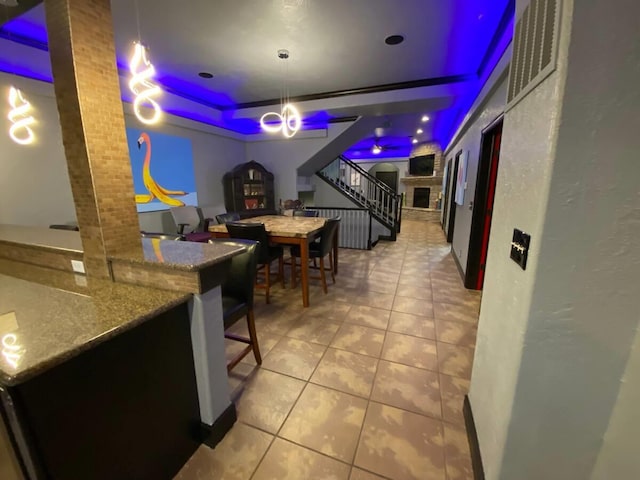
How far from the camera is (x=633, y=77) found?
→ 0.70m

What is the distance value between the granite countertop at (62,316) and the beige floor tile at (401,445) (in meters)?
1.22

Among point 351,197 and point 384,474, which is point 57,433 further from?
point 351,197

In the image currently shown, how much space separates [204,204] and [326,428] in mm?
4945

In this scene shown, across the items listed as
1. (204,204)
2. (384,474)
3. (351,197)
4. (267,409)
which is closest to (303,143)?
(351,197)

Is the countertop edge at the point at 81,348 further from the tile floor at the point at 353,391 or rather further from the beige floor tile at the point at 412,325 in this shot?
the beige floor tile at the point at 412,325

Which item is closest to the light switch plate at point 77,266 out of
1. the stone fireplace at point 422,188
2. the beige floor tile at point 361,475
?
the beige floor tile at point 361,475

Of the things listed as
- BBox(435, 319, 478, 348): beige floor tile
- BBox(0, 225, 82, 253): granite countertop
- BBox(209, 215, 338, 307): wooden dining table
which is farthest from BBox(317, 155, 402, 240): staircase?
BBox(0, 225, 82, 253): granite countertop

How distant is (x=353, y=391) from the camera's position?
5.79ft

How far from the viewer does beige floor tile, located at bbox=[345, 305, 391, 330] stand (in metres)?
2.58

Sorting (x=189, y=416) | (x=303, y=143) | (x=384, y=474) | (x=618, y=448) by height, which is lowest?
(x=384, y=474)

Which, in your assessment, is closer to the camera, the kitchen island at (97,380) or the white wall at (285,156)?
the kitchen island at (97,380)

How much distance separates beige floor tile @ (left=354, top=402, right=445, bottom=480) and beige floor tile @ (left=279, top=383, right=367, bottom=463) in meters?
0.06

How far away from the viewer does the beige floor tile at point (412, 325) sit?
243cm

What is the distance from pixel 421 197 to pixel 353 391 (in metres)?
9.71
